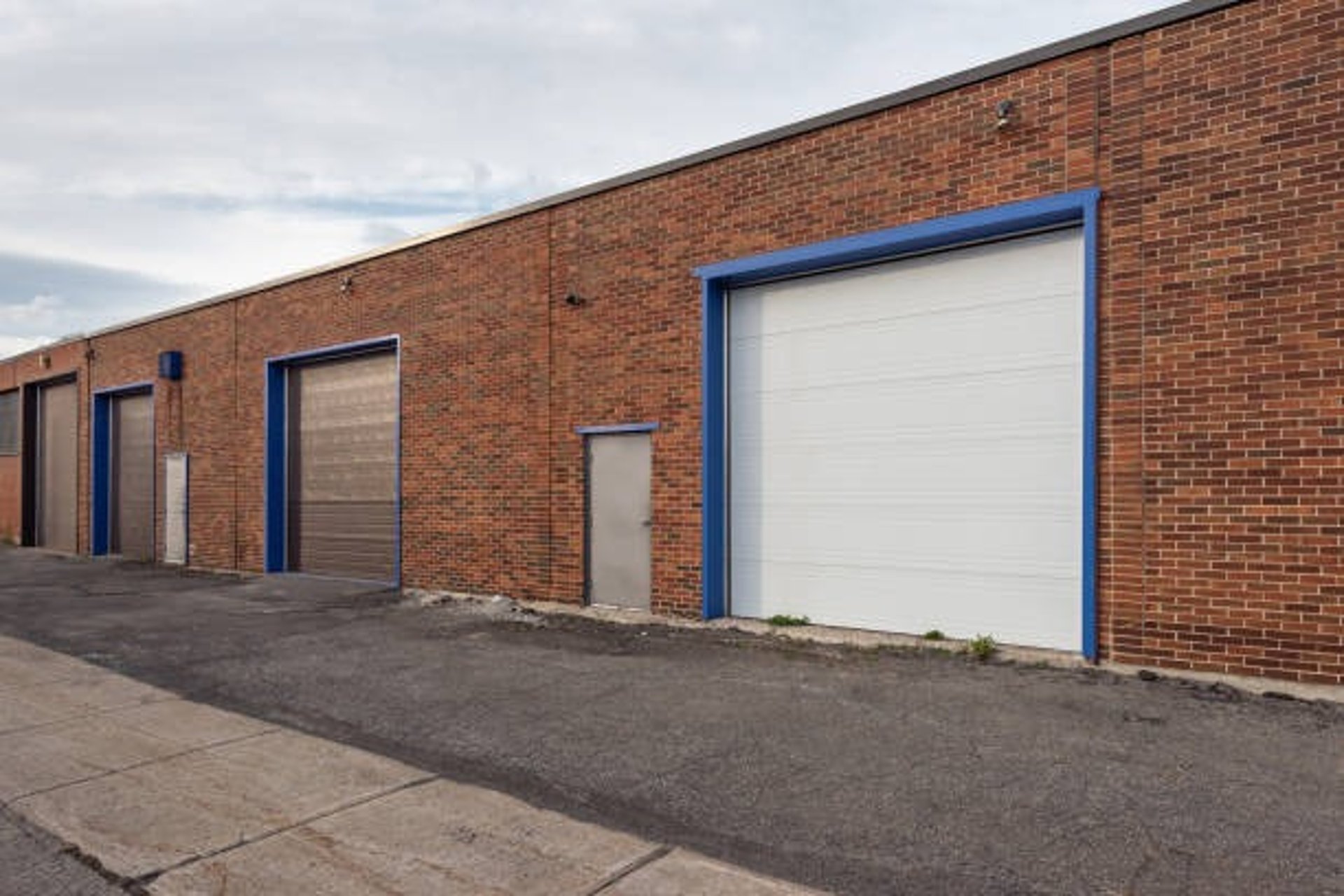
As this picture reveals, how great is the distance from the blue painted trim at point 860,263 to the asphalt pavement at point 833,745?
0.99 metres

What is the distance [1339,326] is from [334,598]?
485 inches

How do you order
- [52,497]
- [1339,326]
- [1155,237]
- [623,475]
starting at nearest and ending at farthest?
[1339,326] → [1155,237] → [623,475] → [52,497]

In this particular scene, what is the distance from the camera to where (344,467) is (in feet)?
50.6

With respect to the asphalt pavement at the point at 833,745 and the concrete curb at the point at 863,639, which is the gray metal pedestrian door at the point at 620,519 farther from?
the asphalt pavement at the point at 833,745

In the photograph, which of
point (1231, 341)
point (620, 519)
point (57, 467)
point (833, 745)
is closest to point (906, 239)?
point (1231, 341)

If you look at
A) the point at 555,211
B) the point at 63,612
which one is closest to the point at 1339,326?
the point at 555,211

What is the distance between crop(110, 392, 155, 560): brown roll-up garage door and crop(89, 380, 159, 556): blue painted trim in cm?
14

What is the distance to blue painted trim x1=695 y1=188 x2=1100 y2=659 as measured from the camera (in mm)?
7695

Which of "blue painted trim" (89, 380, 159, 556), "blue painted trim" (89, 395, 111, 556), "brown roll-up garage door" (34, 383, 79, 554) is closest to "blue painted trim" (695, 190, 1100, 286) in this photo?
"blue painted trim" (89, 380, 159, 556)

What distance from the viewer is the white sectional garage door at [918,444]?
26.9 ft

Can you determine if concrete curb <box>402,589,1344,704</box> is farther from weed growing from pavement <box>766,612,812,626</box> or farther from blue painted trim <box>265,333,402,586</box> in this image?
blue painted trim <box>265,333,402,586</box>

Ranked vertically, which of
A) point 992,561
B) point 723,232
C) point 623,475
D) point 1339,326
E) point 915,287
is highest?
point 723,232

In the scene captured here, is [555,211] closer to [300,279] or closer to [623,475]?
[623,475]

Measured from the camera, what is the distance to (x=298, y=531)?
645 inches
